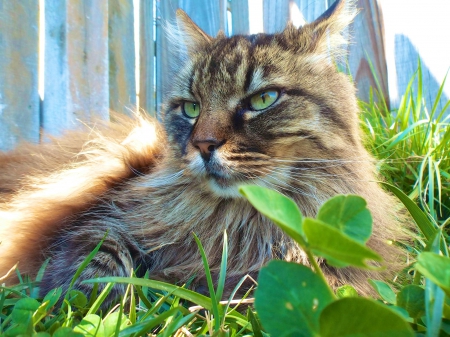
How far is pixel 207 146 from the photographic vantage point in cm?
133

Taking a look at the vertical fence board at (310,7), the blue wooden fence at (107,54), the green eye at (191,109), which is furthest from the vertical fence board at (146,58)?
the green eye at (191,109)

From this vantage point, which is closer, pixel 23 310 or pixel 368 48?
pixel 23 310

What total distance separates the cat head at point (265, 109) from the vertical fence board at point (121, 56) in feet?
4.98

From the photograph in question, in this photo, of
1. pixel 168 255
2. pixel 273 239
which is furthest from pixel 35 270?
pixel 273 239

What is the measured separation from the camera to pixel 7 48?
2529 mm

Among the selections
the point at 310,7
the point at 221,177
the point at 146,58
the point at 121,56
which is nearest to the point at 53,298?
the point at 221,177

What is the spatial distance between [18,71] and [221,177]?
1943mm

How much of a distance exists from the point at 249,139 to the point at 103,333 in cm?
74

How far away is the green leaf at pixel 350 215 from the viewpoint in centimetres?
54

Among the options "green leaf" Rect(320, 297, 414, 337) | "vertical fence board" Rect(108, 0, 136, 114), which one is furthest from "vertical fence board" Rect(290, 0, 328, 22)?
"green leaf" Rect(320, 297, 414, 337)

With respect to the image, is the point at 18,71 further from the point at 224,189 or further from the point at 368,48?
the point at 368,48

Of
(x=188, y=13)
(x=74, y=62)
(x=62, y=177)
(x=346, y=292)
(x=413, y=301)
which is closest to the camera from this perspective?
(x=413, y=301)

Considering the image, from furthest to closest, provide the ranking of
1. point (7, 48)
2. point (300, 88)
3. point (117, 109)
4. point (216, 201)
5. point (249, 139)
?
point (117, 109) < point (7, 48) < point (216, 201) < point (300, 88) < point (249, 139)

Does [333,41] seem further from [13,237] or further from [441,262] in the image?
[13,237]
